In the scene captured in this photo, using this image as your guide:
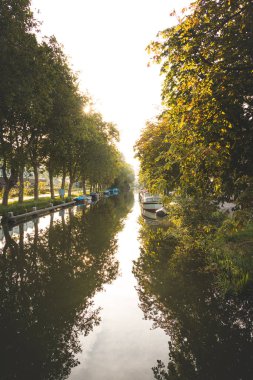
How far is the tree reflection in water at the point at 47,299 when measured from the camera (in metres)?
5.96

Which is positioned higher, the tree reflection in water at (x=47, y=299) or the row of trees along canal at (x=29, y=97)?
the row of trees along canal at (x=29, y=97)

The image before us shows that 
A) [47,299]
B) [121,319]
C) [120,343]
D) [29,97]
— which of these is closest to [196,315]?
[121,319]

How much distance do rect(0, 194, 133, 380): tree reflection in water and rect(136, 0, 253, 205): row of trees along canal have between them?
16.1ft

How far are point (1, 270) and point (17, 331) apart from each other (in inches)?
219

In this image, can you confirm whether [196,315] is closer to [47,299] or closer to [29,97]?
[47,299]

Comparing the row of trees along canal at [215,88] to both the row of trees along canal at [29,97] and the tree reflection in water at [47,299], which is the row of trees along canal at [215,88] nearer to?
the tree reflection in water at [47,299]

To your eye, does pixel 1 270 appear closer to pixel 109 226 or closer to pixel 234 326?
A: pixel 234 326

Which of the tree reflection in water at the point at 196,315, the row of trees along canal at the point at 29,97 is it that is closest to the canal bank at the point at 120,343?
Result: the tree reflection in water at the point at 196,315

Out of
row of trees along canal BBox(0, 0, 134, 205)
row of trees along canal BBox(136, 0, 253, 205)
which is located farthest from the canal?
row of trees along canal BBox(0, 0, 134, 205)

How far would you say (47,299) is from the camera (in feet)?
29.3

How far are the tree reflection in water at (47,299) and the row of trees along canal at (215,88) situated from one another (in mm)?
4914

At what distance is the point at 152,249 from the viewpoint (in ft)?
51.0

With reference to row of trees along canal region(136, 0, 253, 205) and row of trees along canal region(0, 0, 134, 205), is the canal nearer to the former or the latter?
row of trees along canal region(136, 0, 253, 205)

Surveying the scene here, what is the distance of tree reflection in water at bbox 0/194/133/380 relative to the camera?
5.96 metres
